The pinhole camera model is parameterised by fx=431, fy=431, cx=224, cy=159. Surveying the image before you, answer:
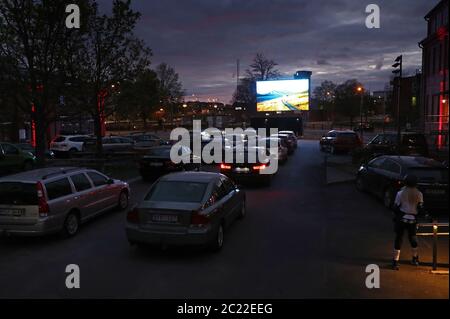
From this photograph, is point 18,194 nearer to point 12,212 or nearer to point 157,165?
point 12,212

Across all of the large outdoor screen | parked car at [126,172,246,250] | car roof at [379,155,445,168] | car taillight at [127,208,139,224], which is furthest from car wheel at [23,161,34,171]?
the large outdoor screen

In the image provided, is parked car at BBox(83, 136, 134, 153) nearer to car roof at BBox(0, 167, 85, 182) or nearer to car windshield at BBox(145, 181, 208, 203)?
car roof at BBox(0, 167, 85, 182)

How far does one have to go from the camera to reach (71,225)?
9.76 m

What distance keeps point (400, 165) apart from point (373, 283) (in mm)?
6286

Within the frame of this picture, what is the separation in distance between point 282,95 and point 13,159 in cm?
4243

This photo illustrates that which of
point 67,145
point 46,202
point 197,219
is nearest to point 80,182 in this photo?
point 46,202

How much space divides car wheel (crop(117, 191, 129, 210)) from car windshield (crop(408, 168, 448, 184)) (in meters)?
8.05

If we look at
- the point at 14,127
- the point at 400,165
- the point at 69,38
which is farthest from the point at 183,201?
the point at 14,127

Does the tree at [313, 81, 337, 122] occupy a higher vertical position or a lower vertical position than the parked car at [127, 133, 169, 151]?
higher

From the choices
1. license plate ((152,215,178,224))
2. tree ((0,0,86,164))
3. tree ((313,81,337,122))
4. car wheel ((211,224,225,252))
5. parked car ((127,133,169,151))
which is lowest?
car wheel ((211,224,225,252))

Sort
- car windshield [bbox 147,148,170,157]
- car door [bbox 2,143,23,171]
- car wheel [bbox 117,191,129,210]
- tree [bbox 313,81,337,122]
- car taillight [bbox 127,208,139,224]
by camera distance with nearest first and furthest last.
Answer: car taillight [bbox 127,208,139,224]
car wheel [bbox 117,191,129,210]
car windshield [bbox 147,148,170,157]
car door [bbox 2,143,23,171]
tree [bbox 313,81,337,122]

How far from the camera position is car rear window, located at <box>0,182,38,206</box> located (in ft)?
29.2

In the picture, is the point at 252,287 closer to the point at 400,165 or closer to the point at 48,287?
the point at 48,287

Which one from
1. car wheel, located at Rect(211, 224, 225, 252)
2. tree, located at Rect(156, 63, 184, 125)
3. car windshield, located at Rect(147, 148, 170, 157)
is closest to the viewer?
car wheel, located at Rect(211, 224, 225, 252)
